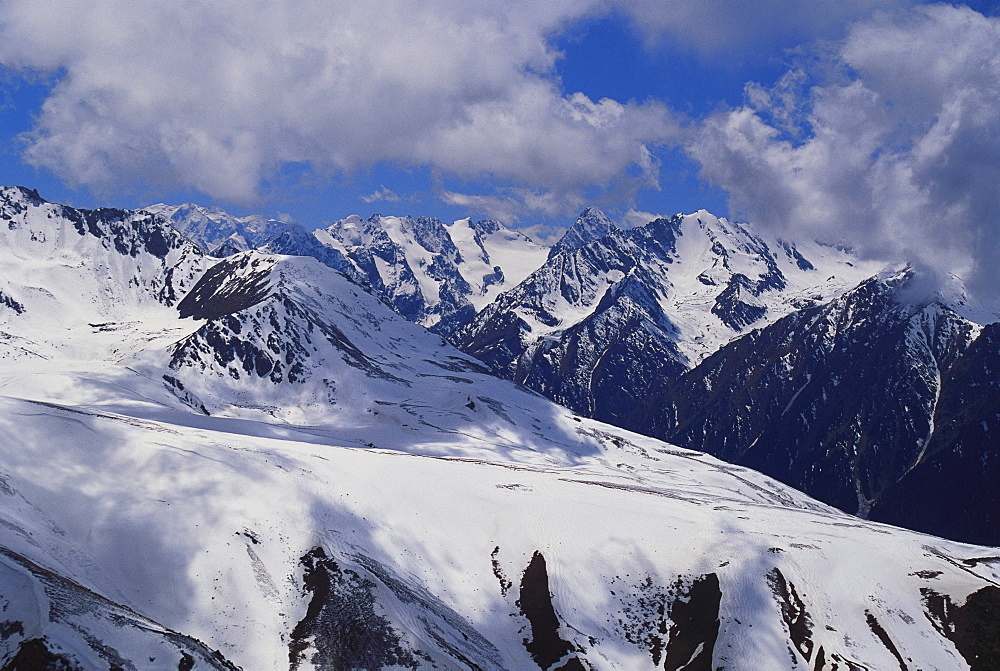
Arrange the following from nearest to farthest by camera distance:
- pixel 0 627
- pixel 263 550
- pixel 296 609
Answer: pixel 0 627 → pixel 296 609 → pixel 263 550

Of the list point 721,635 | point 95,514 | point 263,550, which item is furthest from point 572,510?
point 95,514

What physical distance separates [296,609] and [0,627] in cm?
3218

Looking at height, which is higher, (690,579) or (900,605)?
(900,605)

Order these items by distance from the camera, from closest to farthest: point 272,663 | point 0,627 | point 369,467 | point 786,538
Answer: point 0,627 → point 272,663 → point 786,538 → point 369,467

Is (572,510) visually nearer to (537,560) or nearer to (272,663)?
(537,560)

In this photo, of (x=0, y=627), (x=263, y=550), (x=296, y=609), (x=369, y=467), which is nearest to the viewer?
(x=0, y=627)

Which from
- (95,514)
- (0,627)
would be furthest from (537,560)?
(0,627)

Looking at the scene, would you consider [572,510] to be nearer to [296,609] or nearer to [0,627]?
[296,609]

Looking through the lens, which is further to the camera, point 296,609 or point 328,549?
point 328,549

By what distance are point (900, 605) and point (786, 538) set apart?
20456mm

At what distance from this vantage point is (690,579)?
4213 inches

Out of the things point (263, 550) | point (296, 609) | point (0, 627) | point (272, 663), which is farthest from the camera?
point (263, 550)

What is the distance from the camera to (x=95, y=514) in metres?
89.2

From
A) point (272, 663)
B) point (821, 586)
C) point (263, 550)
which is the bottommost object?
point (272, 663)
